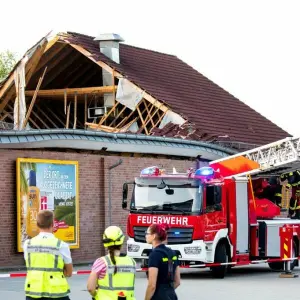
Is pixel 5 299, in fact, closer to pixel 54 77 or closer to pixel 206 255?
pixel 206 255

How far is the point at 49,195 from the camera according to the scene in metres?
28.3

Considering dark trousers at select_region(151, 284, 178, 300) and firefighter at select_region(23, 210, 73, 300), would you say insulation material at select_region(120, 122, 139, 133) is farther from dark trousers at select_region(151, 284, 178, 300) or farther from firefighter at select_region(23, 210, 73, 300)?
firefighter at select_region(23, 210, 73, 300)

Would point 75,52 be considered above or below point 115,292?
above

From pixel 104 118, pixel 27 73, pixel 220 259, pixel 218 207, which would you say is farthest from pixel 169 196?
pixel 104 118

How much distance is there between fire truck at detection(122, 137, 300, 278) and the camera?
880 inches

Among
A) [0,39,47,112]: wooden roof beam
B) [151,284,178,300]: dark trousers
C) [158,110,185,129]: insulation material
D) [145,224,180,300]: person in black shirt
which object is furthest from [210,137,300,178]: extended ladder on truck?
[151,284,178,300]: dark trousers

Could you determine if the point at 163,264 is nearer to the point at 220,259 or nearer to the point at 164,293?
the point at 164,293

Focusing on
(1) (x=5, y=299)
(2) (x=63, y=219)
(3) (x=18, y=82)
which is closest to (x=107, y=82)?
(3) (x=18, y=82)

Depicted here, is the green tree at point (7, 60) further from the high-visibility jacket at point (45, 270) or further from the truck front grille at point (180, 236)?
the high-visibility jacket at point (45, 270)

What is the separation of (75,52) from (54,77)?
1.86 meters

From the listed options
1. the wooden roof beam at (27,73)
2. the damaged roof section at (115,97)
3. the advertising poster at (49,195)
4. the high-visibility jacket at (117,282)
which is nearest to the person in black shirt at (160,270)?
the high-visibility jacket at (117,282)

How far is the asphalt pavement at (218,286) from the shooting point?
18.6 meters

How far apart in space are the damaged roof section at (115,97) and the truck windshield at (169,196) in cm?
1506

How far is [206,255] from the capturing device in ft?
73.3
